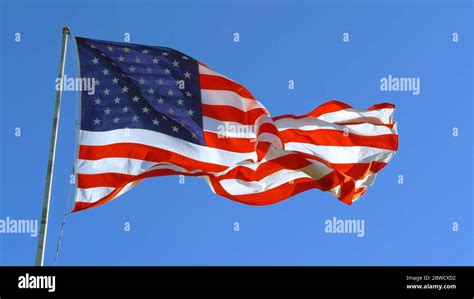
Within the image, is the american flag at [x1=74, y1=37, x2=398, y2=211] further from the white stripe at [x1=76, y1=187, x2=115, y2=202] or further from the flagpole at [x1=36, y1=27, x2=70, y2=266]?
the flagpole at [x1=36, y1=27, x2=70, y2=266]

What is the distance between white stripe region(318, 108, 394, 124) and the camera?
84.8ft

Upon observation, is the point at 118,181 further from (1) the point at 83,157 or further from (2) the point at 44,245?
(2) the point at 44,245

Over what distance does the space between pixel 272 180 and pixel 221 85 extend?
290cm

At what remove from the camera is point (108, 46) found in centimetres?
2378

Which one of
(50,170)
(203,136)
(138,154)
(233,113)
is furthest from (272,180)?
(50,170)

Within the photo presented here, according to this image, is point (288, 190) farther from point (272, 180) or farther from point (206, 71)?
point (206, 71)

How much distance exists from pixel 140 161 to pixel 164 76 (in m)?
2.77

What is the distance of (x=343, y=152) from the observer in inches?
1000

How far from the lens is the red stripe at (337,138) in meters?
25.2

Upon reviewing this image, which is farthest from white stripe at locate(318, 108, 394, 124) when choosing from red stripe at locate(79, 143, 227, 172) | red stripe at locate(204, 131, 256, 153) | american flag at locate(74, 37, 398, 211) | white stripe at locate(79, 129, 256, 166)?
red stripe at locate(79, 143, 227, 172)

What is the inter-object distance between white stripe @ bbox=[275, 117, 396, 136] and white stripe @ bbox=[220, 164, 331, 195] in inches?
57.5

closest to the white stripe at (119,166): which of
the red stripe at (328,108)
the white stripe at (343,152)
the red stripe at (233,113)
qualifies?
the red stripe at (233,113)

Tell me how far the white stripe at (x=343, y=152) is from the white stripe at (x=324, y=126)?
1.49ft

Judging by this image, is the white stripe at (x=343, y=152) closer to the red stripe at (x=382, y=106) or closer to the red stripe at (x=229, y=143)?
the red stripe at (x=382, y=106)
